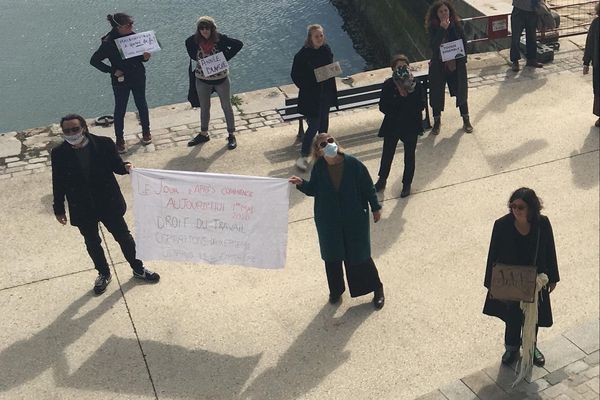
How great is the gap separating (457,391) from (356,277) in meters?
1.31

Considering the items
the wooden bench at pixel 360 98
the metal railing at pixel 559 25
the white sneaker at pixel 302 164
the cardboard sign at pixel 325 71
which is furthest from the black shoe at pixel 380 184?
the metal railing at pixel 559 25

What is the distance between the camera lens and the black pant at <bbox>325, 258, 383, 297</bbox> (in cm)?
632

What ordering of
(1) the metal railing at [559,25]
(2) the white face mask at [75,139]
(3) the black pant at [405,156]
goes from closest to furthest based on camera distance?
(2) the white face mask at [75,139]
(3) the black pant at [405,156]
(1) the metal railing at [559,25]

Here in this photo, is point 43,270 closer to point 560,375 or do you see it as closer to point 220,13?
point 560,375

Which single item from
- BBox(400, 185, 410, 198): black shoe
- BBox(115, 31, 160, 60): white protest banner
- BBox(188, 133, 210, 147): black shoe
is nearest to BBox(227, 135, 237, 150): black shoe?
BBox(188, 133, 210, 147): black shoe

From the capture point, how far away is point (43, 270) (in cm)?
718

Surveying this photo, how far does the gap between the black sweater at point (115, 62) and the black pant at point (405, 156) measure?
3.08 meters

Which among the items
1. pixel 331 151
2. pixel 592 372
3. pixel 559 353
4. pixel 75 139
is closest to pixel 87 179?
pixel 75 139

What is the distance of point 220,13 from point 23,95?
624cm

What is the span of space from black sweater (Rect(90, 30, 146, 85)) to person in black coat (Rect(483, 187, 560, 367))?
17.0 ft

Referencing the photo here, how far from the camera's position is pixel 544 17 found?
36.5 ft

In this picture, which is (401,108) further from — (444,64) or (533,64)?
(533,64)

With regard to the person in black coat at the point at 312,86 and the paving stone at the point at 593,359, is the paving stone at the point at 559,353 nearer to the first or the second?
the paving stone at the point at 593,359

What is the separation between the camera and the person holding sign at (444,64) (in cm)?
910
